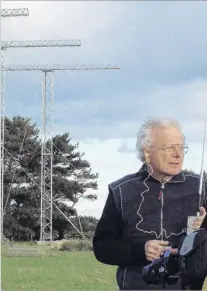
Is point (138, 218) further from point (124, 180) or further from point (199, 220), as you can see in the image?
point (199, 220)

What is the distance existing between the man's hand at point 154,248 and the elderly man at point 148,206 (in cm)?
3

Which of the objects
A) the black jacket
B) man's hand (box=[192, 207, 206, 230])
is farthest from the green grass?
man's hand (box=[192, 207, 206, 230])

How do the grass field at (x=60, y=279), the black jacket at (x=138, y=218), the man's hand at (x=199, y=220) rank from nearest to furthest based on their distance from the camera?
the man's hand at (x=199, y=220)
the black jacket at (x=138, y=218)
the grass field at (x=60, y=279)

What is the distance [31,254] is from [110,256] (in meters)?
22.6

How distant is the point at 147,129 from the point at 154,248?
0.44 metres

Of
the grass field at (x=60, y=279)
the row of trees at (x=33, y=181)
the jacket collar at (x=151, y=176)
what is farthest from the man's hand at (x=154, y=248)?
the row of trees at (x=33, y=181)

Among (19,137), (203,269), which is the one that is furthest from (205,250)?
(19,137)

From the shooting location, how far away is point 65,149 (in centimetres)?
3578

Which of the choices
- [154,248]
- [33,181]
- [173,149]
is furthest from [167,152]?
[33,181]

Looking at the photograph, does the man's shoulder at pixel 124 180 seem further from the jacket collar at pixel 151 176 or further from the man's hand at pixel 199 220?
the man's hand at pixel 199 220

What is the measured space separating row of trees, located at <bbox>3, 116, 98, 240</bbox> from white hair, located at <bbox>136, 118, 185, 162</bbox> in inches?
1260

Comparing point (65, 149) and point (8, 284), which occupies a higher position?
point (65, 149)

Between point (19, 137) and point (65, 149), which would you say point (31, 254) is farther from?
point (19, 137)

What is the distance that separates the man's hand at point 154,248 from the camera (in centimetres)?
230
